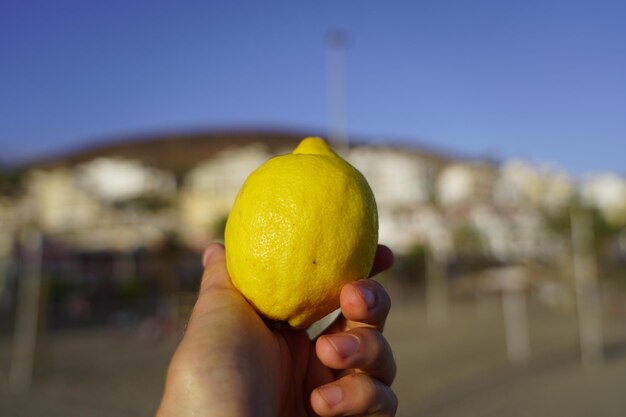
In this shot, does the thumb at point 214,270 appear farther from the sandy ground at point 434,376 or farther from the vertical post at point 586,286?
the vertical post at point 586,286

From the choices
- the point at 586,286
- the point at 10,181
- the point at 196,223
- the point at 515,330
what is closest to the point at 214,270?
the point at 586,286

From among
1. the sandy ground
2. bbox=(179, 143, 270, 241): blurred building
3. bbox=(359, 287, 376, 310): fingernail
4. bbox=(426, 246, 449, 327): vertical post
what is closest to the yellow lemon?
bbox=(359, 287, 376, 310): fingernail

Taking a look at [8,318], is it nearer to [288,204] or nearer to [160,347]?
[160,347]

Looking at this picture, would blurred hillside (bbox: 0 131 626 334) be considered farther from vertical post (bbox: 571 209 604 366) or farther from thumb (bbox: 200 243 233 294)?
thumb (bbox: 200 243 233 294)

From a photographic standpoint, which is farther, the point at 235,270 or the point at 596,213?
the point at 596,213

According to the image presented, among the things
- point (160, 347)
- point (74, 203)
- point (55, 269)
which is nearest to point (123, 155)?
point (74, 203)

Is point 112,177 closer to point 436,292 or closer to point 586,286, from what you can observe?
point 436,292

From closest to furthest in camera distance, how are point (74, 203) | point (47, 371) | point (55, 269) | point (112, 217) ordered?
point (47, 371) → point (55, 269) → point (112, 217) → point (74, 203)
